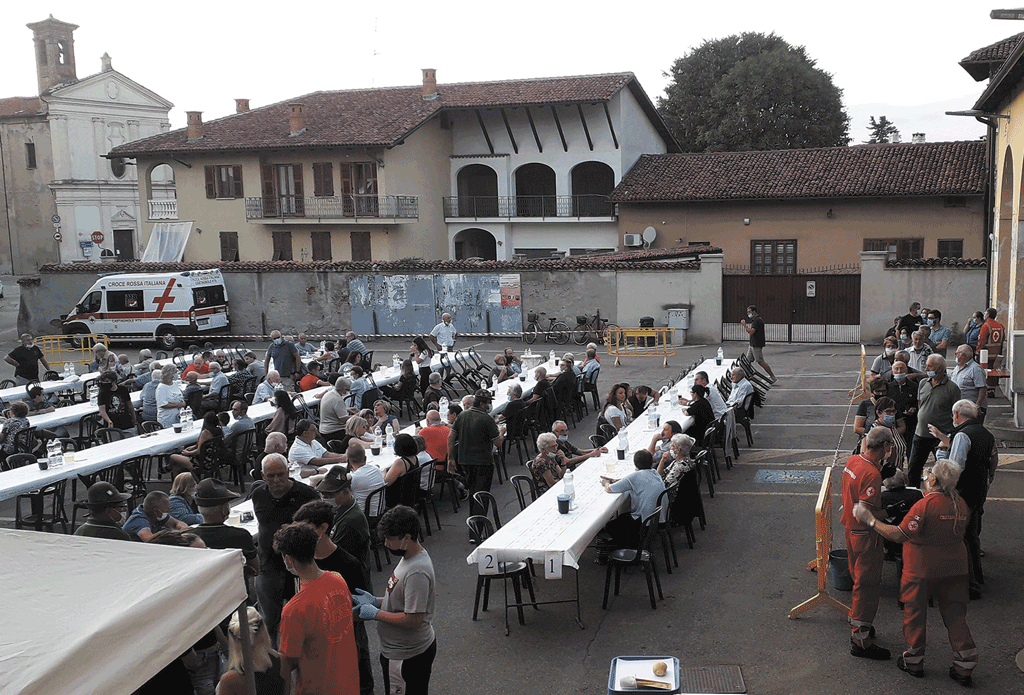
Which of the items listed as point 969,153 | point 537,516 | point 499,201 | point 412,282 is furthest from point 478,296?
point 537,516

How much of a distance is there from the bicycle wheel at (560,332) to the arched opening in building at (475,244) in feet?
45.2

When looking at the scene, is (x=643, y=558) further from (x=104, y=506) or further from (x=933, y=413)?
(x=104, y=506)

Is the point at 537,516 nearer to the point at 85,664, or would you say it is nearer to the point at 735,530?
the point at 735,530

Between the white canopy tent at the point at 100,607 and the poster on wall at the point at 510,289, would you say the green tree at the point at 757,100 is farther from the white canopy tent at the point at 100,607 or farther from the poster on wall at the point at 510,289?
the white canopy tent at the point at 100,607

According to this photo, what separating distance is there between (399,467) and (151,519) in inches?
106

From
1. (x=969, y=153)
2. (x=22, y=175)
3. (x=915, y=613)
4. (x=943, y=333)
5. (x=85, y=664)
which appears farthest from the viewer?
(x=22, y=175)

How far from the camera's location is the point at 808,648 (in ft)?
22.9

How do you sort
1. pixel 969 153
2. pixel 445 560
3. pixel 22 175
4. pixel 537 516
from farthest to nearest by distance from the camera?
1. pixel 22 175
2. pixel 969 153
3. pixel 445 560
4. pixel 537 516

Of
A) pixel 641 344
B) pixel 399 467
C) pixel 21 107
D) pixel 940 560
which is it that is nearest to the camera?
pixel 940 560

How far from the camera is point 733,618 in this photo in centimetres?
757

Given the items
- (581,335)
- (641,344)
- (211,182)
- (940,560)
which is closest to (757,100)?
(581,335)

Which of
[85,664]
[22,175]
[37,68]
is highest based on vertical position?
[37,68]

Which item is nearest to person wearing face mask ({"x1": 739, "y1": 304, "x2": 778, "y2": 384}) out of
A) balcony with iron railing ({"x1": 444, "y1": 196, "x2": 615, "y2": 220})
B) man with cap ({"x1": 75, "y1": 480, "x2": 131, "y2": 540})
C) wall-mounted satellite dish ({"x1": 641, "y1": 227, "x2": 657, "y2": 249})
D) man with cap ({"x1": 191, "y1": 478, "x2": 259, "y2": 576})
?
man with cap ({"x1": 191, "y1": 478, "x2": 259, "y2": 576})

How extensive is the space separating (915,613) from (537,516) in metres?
3.18
